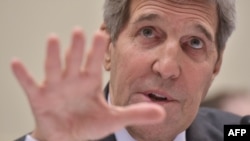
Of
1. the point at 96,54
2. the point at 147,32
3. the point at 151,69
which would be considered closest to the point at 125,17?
the point at 147,32

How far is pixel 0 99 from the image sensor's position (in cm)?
206

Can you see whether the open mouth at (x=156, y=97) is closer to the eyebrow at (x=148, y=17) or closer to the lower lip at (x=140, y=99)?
the lower lip at (x=140, y=99)

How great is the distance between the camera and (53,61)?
80 centimetres

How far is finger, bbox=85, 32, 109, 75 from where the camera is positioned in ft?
2.61

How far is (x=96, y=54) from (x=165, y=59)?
317mm

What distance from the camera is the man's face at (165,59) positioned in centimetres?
111

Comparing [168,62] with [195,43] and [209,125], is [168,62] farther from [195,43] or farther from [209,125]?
[209,125]

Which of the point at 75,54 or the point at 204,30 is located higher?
the point at 204,30

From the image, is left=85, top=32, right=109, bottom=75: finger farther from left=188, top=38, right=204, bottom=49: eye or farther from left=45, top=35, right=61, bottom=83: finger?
left=188, top=38, right=204, bottom=49: eye

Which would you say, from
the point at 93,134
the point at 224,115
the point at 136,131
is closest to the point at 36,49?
the point at 224,115

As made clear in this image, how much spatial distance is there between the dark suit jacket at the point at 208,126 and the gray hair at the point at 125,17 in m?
0.20

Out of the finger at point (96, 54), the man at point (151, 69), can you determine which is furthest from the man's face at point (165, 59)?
the finger at point (96, 54)

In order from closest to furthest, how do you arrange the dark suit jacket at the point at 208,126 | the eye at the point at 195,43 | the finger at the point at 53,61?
the finger at the point at 53,61 → the eye at the point at 195,43 → the dark suit jacket at the point at 208,126

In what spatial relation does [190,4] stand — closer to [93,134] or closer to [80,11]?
[93,134]
